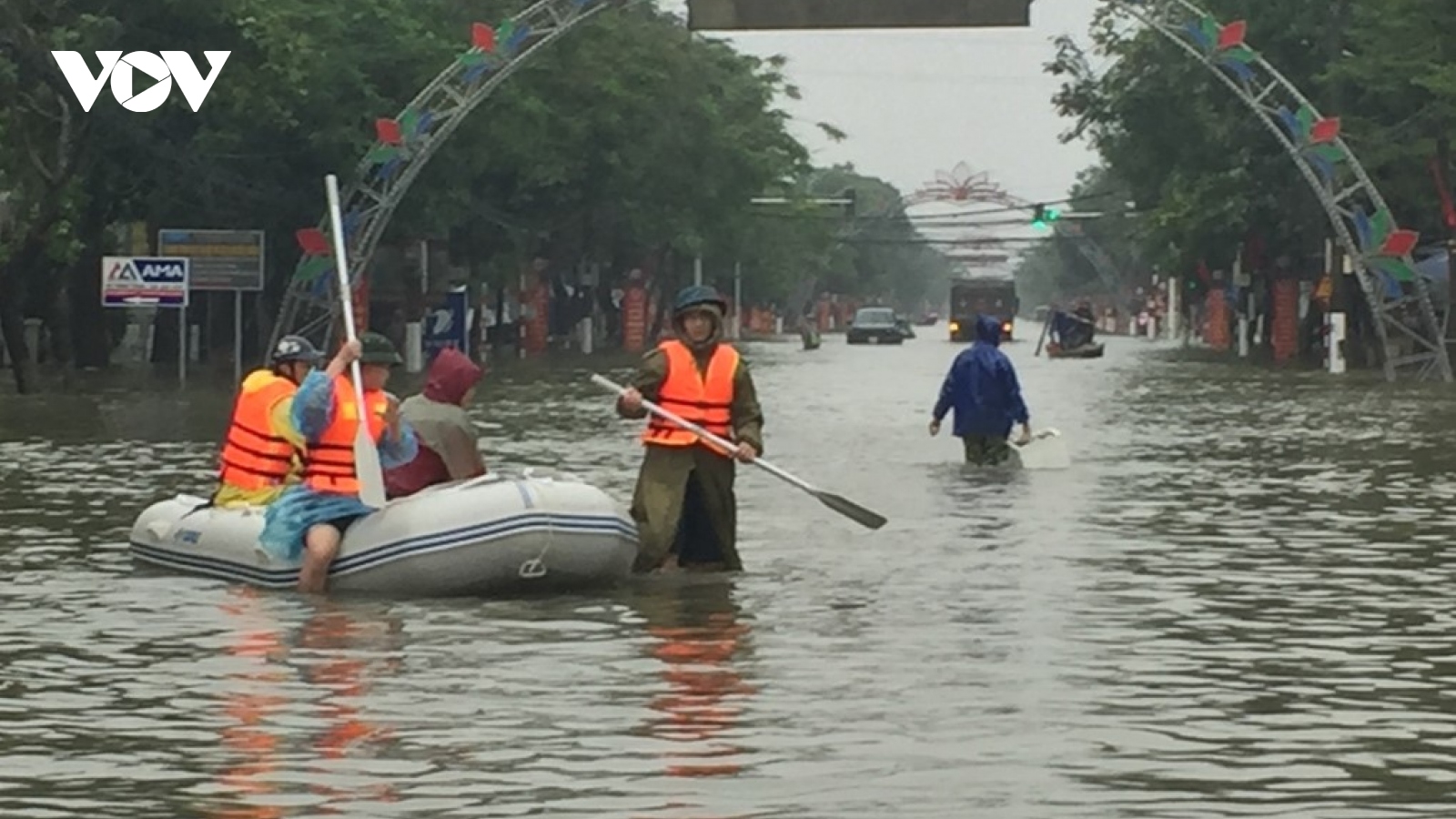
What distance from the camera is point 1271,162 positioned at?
299ft

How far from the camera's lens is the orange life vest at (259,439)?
20.9m

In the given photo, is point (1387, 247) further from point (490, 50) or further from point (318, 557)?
point (318, 557)

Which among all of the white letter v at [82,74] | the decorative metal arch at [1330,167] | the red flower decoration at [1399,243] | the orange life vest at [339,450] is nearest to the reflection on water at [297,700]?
the orange life vest at [339,450]

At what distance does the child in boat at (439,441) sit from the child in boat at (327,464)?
0.31 meters

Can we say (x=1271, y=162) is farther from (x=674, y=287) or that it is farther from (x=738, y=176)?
(x=674, y=287)

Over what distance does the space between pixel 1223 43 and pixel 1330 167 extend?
10.1ft

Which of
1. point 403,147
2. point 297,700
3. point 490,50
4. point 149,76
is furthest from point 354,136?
point 297,700

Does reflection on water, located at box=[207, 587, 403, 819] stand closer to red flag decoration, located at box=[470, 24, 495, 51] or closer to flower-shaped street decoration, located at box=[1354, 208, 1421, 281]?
red flag decoration, located at box=[470, 24, 495, 51]

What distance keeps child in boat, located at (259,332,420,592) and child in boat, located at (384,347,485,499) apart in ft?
1.02

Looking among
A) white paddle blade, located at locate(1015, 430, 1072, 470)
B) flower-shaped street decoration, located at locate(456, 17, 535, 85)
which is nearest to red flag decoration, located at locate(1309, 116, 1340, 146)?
flower-shaped street decoration, located at locate(456, 17, 535, 85)

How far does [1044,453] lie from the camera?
34.0 meters

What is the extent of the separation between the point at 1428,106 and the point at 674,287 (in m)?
70.7

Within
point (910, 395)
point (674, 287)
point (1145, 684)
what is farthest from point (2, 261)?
point (674, 287)

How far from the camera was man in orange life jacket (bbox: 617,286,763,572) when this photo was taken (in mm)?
20984
